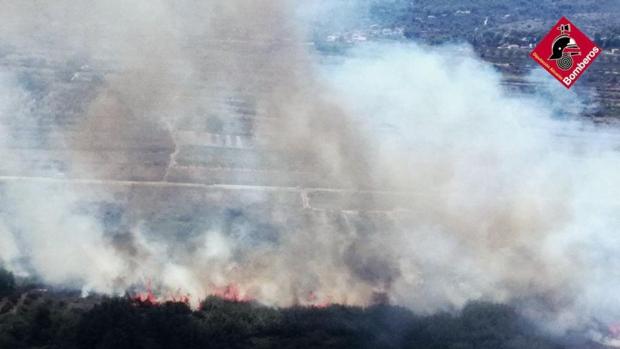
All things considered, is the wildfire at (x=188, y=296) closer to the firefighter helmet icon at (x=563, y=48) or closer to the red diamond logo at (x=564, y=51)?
the red diamond logo at (x=564, y=51)

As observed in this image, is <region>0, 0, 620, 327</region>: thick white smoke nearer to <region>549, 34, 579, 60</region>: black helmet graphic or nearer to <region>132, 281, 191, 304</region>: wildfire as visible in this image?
<region>132, 281, 191, 304</region>: wildfire

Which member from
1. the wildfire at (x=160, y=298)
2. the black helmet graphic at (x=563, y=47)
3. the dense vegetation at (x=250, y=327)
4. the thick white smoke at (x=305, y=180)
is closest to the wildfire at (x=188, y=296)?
the wildfire at (x=160, y=298)

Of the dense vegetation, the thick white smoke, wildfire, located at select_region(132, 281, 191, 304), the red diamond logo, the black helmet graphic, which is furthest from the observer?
the black helmet graphic

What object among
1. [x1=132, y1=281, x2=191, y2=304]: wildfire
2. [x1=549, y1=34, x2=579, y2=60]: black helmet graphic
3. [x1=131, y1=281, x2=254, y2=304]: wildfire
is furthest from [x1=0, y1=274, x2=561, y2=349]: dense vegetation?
[x1=549, y1=34, x2=579, y2=60]: black helmet graphic

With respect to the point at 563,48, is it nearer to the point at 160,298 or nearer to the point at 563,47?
the point at 563,47

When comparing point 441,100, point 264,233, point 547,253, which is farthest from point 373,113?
point 547,253

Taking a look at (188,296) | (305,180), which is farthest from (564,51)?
(188,296)

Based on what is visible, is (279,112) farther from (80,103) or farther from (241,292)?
(241,292)
